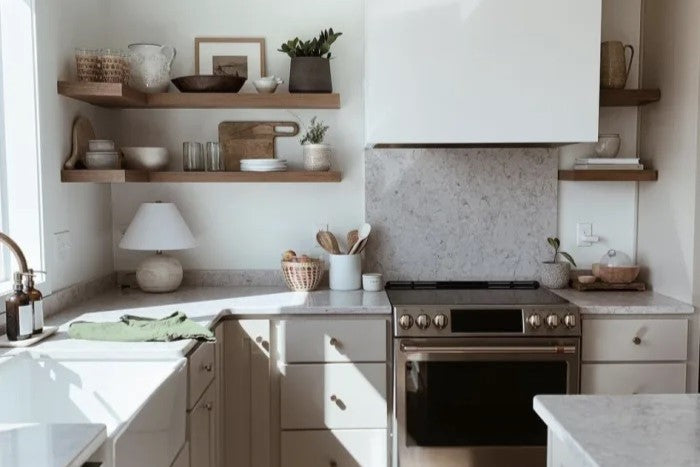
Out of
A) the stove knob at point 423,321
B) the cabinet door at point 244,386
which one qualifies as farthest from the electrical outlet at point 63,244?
the stove knob at point 423,321

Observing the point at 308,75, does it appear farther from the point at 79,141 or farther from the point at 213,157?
the point at 79,141

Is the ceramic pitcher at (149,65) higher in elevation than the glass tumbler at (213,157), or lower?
higher

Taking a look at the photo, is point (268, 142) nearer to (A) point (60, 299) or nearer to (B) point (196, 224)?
(B) point (196, 224)

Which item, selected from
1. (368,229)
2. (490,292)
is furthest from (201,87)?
(490,292)

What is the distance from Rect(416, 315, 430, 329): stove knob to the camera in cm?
266

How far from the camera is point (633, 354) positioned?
2.74 metres

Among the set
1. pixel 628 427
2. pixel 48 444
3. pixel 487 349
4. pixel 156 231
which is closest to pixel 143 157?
pixel 156 231

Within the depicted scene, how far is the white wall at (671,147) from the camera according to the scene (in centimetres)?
276

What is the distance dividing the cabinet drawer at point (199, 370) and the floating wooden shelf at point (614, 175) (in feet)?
5.70

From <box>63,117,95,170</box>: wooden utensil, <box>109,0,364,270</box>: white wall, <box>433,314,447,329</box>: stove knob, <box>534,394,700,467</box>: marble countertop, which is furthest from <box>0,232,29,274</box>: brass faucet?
<box>534,394,700,467</box>: marble countertop

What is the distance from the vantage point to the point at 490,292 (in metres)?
3.04

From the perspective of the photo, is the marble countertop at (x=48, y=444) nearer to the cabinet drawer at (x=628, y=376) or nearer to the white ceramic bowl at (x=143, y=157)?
the white ceramic bowl at (x=143, y=157)

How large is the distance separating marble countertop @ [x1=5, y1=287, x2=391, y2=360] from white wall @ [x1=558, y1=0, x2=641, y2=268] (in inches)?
38.6

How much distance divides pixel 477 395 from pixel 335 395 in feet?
1.78
